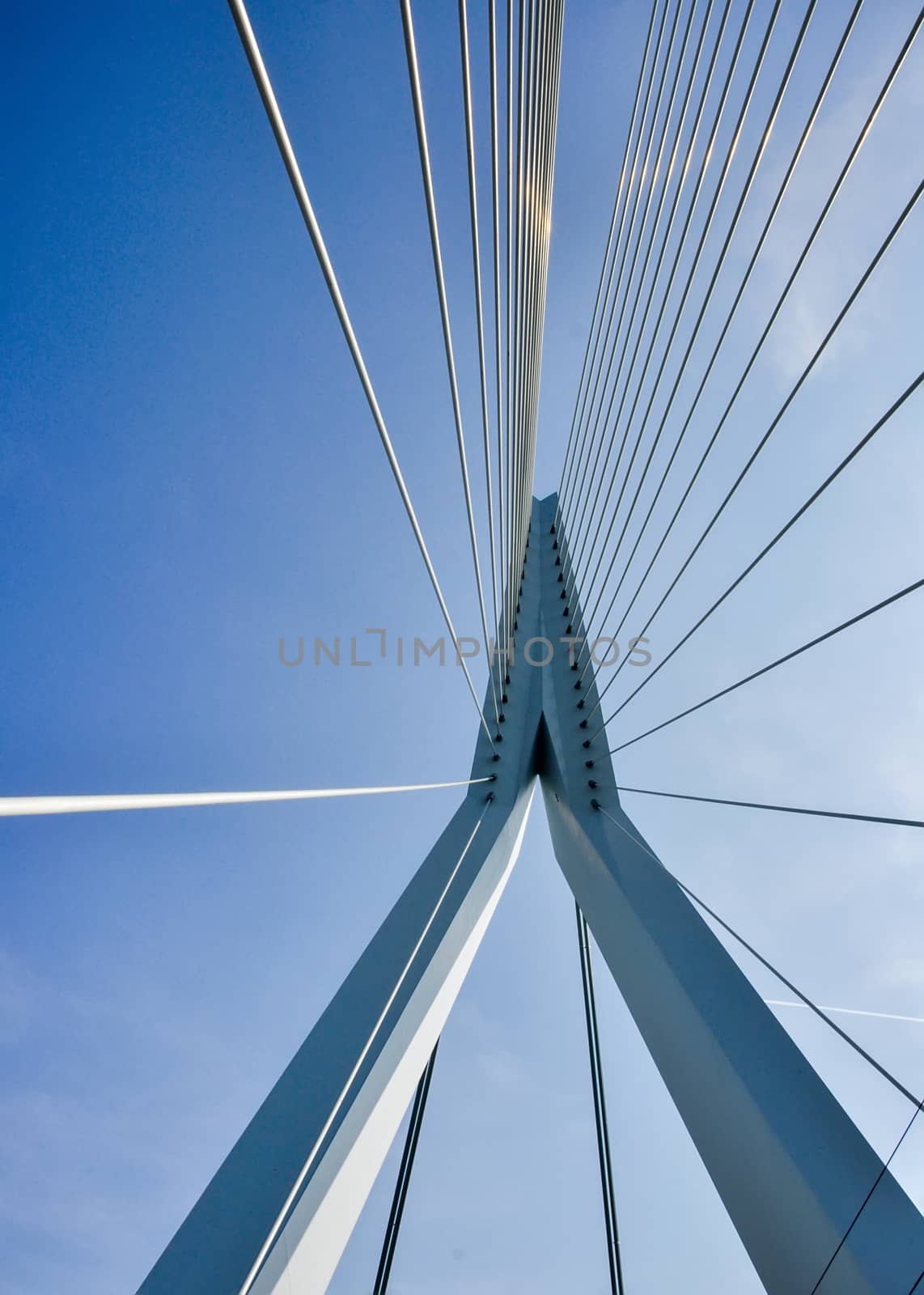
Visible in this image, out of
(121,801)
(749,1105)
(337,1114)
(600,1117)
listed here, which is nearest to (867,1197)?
(749,1105)

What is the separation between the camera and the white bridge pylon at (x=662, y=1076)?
2.66 feet

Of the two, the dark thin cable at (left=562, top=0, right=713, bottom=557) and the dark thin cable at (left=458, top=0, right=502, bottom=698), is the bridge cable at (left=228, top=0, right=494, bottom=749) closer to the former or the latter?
the dark thin cable at (left=458, top=0, right=502, bottom=698)

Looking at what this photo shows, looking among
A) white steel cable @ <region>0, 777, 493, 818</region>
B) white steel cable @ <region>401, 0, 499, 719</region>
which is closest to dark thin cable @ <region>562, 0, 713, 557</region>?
white steel cable @ <region>401, 0, 499, 719</region>

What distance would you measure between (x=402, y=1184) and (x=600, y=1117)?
2.33 feet

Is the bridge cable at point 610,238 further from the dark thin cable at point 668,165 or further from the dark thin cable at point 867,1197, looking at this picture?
the dark thin cable at point 867,1197

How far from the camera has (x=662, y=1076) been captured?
126 centimetres

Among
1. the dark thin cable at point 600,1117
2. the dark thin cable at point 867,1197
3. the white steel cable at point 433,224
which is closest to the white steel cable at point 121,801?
the white steel cable at point 433,224

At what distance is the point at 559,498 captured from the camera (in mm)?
3656

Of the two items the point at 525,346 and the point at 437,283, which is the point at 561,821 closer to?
the point at 525,346

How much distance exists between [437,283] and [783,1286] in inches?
55.5

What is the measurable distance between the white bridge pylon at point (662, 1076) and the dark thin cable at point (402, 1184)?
0.69 meters

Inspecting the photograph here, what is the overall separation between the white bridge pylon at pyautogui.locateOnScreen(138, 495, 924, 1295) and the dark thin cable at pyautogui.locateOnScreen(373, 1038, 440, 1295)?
691mm

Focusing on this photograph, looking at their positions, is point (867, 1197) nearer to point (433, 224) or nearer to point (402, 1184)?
point (433, 224)

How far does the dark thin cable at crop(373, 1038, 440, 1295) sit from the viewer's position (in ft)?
6.60
